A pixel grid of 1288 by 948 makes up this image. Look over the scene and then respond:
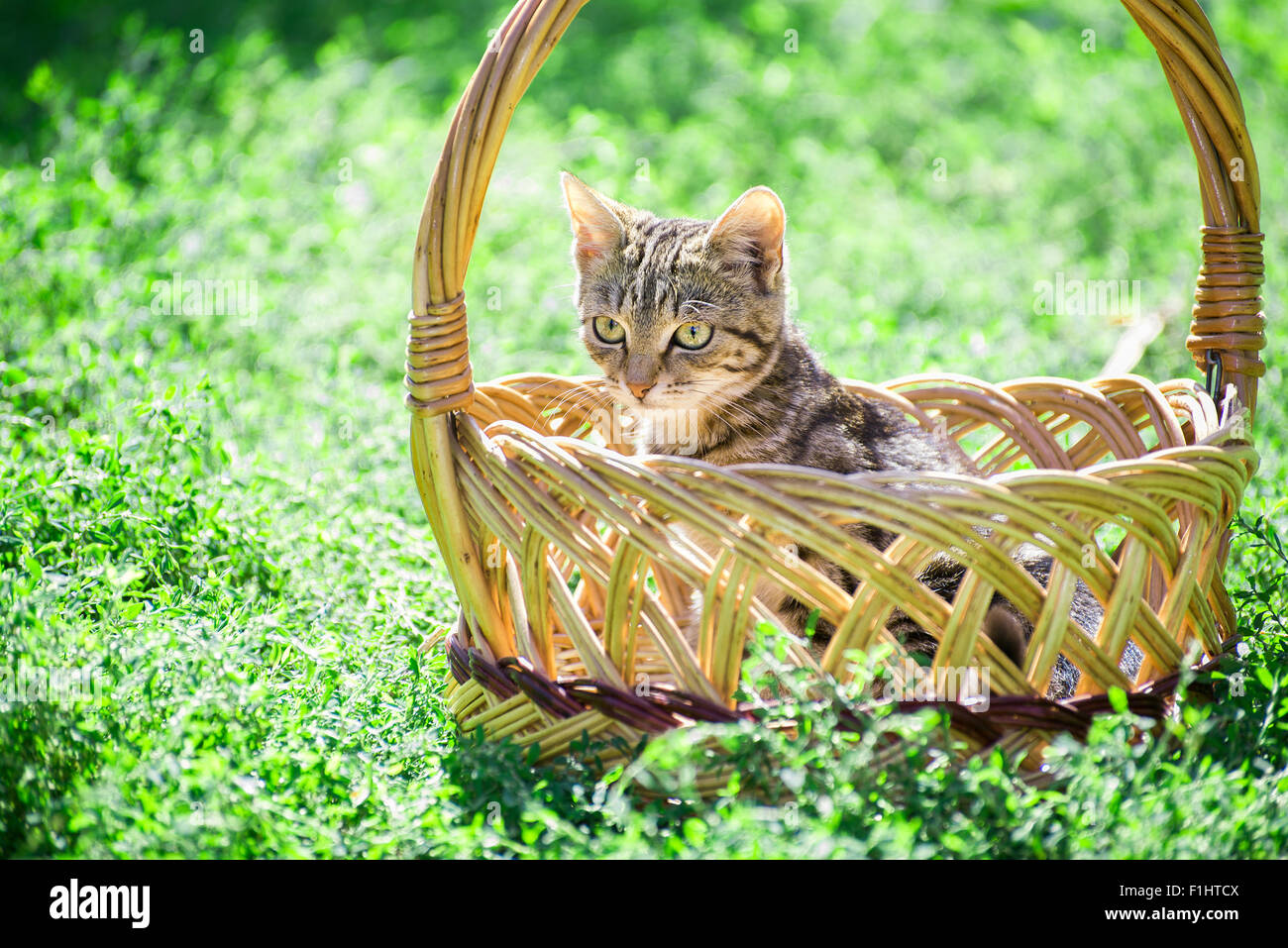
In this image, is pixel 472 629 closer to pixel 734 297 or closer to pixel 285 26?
pixel 734 297

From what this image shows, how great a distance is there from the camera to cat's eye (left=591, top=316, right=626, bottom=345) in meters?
2.34

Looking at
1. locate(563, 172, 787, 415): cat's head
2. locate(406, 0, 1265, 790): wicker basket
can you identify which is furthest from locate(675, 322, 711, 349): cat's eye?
locate(406, 0, 1265, 790): wicker basket

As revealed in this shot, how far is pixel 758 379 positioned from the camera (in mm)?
2301

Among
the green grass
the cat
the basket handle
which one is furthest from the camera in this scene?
the cat

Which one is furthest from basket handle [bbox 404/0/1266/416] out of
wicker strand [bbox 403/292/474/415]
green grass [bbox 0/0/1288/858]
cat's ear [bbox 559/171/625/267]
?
cat's ear [bbox 559/171/625/267]

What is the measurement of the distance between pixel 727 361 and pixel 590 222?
1.57ft

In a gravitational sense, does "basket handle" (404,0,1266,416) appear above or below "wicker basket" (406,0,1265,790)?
above

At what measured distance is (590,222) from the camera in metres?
2.44

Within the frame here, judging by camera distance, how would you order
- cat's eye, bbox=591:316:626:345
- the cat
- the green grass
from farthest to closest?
cat's eye, bbox=591:316:626:345
the cat
the green grass

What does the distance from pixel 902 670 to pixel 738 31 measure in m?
6.34

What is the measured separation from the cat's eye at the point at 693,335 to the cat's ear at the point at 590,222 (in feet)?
0.97

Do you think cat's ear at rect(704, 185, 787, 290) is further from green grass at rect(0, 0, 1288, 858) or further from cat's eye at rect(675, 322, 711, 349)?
green grass at rect(0, 0, 1288, 858)

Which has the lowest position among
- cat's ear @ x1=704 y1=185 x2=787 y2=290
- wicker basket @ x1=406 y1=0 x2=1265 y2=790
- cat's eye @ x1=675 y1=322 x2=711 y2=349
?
wicker basket @ x1=406 y1=0 x2=1265 y2=790

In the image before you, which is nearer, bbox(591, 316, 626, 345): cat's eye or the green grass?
the green grass
